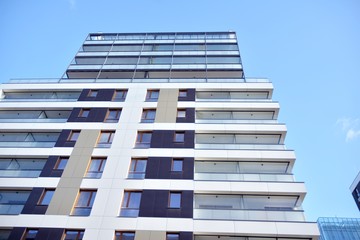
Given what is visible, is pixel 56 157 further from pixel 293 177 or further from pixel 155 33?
pixel 155 33

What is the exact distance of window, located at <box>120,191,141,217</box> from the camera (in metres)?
17.5

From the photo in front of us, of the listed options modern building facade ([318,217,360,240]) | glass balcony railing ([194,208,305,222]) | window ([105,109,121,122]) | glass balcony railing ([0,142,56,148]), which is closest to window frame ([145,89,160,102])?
window ([105,109,121,122])

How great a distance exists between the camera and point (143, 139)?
883 inches

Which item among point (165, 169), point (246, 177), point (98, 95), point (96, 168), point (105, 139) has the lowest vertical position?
point (246, 177)

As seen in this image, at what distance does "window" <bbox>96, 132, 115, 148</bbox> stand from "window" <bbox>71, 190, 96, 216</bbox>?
423cm

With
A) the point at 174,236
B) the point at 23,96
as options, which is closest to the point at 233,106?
the point at 174,236

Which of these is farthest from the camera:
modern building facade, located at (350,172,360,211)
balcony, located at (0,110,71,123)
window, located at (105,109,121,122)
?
modern building facade, located at (350,172,360,211)

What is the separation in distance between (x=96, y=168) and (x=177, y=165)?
19.8 feet

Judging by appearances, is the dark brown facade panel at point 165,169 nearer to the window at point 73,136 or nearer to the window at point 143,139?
the window at point 143,139

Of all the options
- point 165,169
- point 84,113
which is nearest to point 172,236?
point 165,169

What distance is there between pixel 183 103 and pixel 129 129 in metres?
5.64

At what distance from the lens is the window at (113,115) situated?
952 inches

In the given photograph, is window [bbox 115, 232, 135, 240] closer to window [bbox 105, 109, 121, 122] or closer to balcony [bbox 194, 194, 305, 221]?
balcony [bbox 194, 194, 305, 221]

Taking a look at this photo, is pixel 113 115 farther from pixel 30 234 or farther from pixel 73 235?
pixel 30 234
